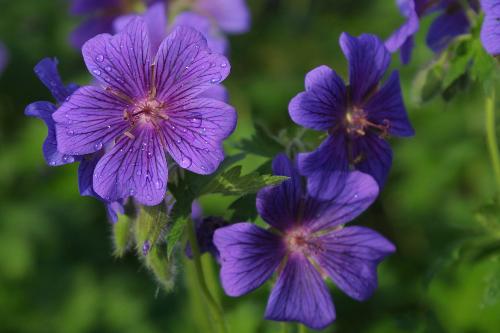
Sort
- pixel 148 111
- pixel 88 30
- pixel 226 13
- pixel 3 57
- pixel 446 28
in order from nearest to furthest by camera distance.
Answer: pixel 148 111 → pixel 446 28 → pixel 88 30 → pixel 226 13 → pixel 3 57

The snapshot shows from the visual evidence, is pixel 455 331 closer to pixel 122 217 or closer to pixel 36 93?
pixel 122 217

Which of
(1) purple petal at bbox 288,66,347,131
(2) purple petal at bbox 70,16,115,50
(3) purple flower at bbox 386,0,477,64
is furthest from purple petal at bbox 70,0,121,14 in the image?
(1) purple petal at bbox 288,66,347,131

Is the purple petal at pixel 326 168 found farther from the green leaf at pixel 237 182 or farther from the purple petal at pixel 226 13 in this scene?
the purple petal at pixel 226 13

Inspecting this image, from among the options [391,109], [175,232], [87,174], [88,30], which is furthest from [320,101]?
[88,30]

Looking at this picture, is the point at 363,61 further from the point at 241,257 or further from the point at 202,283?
the point at 202,283

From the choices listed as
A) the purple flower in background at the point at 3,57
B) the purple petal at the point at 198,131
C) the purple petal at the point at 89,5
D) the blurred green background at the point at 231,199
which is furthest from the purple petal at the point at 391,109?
the purple flower in background at the point at 3,57

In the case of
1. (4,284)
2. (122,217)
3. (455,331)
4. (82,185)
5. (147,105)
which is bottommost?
(4,284)

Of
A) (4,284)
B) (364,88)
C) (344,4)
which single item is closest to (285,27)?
(344,4)
